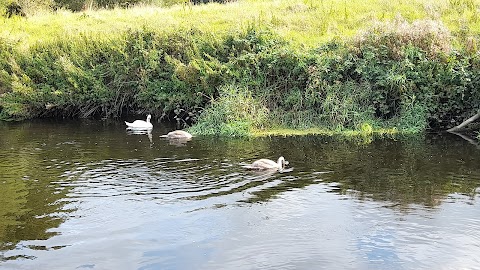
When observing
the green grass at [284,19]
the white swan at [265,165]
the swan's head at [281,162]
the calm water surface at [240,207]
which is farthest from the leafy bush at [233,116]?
the white swan at [265,165]

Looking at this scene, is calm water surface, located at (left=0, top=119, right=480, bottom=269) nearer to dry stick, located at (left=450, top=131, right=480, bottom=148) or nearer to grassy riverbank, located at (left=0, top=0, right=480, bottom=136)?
dry stick, located at (left=450, top=131, right=480, bottom=148)

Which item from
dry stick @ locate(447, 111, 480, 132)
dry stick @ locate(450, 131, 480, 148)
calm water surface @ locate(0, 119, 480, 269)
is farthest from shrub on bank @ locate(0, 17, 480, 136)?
calm water surface @ locate(0, 119, 480, 269)

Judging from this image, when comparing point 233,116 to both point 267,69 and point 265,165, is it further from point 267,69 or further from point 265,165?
point 265,165

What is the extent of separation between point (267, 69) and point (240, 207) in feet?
33.1

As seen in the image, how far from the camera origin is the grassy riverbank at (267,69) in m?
17.8

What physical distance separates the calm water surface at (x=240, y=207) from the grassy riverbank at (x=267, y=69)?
2413mm

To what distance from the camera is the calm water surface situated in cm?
788

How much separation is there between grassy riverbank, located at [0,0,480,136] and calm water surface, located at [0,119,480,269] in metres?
2.41

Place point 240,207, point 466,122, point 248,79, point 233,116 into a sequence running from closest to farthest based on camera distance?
point 240,207 → point 466,122 → point 233,116 → point 248,79

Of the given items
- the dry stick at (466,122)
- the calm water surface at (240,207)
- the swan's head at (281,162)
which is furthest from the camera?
the dry stick at (466,122)

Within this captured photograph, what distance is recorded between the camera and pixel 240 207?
998cm

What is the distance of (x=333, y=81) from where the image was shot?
18516 mm

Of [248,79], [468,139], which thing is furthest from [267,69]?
[468,139]

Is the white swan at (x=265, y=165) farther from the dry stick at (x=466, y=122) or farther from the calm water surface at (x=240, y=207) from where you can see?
the dry stick at (x=466, y=122)
